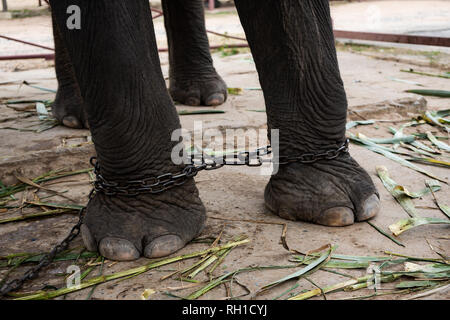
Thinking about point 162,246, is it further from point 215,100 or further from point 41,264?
point 215,100

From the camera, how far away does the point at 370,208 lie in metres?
1.77

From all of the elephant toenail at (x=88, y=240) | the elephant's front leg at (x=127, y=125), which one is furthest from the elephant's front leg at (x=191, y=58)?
the elephant toenail at (x=88, y=240)

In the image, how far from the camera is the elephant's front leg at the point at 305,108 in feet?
5.74

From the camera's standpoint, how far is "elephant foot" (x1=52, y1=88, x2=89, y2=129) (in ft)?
9.54

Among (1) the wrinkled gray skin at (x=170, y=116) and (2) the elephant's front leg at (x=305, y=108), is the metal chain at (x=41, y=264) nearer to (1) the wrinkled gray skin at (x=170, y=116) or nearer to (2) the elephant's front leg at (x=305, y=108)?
(1) the wrinkled gray skin at (x=170, y=116)

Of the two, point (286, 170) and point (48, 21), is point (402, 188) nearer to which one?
point (286, 170)

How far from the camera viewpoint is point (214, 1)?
11703 millimetres

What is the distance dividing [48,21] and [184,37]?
6.88 meters

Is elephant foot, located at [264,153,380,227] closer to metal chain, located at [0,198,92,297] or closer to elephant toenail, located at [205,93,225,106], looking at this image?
metal chain, located at [0,198,92,297]

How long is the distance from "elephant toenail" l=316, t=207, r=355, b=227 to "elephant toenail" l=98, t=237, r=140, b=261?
57 cm

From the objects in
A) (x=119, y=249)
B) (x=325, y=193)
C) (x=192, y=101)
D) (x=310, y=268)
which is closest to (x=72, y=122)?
(x=192, y=101)

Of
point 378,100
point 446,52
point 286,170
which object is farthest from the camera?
point 446,52

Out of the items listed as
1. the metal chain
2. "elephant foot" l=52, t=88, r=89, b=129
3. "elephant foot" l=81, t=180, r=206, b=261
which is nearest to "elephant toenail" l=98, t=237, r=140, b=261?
"elephant foot" l=81, t=180, r=206, b=261
